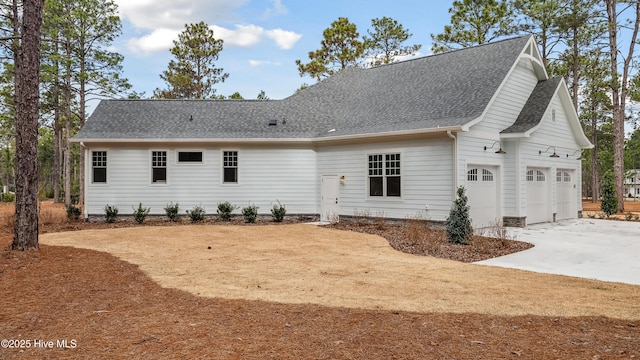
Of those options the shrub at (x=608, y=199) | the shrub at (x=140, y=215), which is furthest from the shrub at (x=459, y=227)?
the shrub at (x=608, y=199)

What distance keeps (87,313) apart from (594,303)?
252 inches

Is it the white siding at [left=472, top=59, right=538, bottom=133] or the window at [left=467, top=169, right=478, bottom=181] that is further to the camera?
the white siding at [left=472, top=59, right=538, bottom=133]

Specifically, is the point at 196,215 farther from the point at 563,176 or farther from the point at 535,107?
the point at 563,176

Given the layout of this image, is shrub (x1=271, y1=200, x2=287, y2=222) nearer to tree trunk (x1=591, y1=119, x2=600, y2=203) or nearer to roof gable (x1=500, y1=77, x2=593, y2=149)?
roof gable (x1=500, y1=77, x2=593, y2=149)

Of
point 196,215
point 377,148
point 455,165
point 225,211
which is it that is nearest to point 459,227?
point 455,165

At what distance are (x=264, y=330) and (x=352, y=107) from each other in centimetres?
1493

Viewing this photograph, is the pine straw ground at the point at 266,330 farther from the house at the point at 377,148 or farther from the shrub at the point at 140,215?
the shrub at the point at 140,215

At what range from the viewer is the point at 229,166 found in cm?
1695

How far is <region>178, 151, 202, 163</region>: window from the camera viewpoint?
1683cm

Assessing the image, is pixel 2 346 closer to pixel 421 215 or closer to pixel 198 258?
pixel 198 258

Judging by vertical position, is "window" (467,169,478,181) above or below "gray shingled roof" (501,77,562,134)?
below

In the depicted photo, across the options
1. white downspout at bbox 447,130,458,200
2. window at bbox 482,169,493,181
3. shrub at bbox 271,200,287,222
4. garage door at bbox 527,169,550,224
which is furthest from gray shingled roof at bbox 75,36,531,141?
garage door at bbox 527,169,550,224

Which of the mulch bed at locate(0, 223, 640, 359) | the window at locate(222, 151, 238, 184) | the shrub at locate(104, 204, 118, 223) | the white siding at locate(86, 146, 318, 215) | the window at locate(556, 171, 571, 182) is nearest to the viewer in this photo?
the mulch bed at locate(0, 223, 640, 359)

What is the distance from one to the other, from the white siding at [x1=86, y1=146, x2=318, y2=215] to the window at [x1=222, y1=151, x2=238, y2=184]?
0.17m
